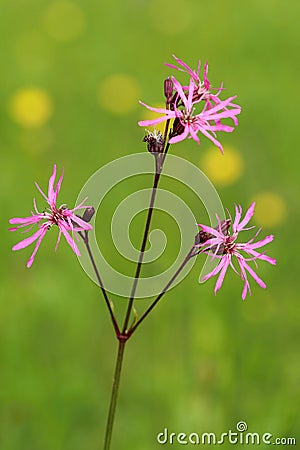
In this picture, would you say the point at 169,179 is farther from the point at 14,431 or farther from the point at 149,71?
the point at 14,431

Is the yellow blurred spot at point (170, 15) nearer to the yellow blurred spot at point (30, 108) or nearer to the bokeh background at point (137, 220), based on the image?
the bokeh background at point (137, 220)

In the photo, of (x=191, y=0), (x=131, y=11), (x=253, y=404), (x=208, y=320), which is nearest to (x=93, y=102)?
(x=131, y=11)

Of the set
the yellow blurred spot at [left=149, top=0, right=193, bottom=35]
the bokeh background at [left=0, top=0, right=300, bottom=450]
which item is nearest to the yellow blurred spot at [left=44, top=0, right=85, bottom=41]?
the bokeh background at [left=0, top=0, right=300, bottom=450]

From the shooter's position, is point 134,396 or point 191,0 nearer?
point 134,396

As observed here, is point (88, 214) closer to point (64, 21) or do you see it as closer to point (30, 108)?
point (30, 108)

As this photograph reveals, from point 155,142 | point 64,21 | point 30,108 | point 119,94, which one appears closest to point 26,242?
point 155,142

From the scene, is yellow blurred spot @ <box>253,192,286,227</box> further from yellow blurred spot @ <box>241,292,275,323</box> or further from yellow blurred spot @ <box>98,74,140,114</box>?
yellow blurred spot @ <box>98,74,140,114</box>

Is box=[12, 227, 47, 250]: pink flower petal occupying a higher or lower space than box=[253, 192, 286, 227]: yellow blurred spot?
lower
